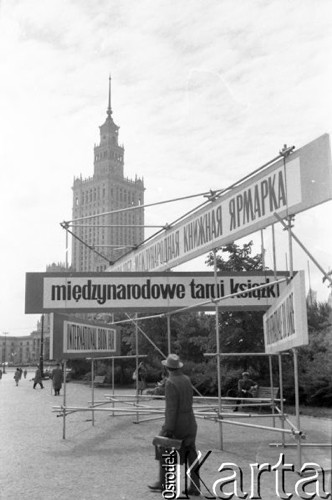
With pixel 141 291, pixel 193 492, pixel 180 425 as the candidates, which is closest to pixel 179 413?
pixel 180 425

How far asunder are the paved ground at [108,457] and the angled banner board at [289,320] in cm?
108

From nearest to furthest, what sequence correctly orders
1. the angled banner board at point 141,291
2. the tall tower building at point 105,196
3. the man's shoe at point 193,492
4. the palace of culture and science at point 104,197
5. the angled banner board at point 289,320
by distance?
the angled banner board at point 289,320 → the man's shoe at point 193,492 → the angled banner board at point 141,291 → the palace of culture and science at point 104,197 → the tall tower building at point 105,196

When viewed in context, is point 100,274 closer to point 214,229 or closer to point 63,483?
point 214,229

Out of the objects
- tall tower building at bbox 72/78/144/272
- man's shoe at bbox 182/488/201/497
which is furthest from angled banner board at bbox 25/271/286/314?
tall tower building at bbox 72/78/144/272

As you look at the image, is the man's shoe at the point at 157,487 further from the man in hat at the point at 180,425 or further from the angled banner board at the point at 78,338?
the angled banner board at the point at 78,338

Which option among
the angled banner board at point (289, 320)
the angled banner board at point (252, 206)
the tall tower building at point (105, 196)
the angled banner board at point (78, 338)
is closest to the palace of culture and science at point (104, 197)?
the tall tower building at point (105, 196)

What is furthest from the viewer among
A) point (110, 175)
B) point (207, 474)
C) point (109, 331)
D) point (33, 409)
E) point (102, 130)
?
point (102, 130)

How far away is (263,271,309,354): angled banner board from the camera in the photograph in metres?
5.66

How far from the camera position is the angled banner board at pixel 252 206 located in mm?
6176

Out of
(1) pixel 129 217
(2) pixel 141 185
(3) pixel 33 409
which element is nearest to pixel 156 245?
(3) pixel 33 409

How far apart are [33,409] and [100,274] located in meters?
8.97

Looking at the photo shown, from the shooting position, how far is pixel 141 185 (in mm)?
123875

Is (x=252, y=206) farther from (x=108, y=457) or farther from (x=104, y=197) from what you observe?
(x=104, y=197)

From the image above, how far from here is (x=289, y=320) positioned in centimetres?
628
